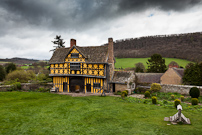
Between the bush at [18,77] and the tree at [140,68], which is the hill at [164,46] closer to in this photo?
the tree at [140,68]

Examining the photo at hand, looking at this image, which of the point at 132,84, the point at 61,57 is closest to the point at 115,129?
the point at 132,84

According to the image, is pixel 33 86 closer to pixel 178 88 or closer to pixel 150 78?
pixel 178 88

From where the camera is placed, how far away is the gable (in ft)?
88.2

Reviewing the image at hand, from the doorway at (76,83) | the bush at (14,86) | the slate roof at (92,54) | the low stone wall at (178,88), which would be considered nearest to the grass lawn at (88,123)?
the slate roof at (92,54)

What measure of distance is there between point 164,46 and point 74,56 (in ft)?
205

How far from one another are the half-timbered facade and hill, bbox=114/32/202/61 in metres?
47.6

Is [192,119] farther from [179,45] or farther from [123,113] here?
[179,45]

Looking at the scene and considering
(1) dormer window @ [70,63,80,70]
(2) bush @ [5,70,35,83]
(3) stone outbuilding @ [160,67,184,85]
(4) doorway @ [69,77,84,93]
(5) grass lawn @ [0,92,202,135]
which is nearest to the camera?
(5) grass lawn @ [0,92,202,135]

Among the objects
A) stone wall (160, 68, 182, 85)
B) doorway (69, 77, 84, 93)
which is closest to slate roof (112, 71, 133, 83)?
doorway (69, 77, 84, 93)

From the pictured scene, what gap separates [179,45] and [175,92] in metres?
54.3

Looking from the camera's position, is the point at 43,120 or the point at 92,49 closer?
the point at 43,120

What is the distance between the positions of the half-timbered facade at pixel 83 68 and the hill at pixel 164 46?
47.6 m

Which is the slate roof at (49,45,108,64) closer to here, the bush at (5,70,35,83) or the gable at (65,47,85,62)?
the gable at (65,47,85,62)

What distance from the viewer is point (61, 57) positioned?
2922cm
